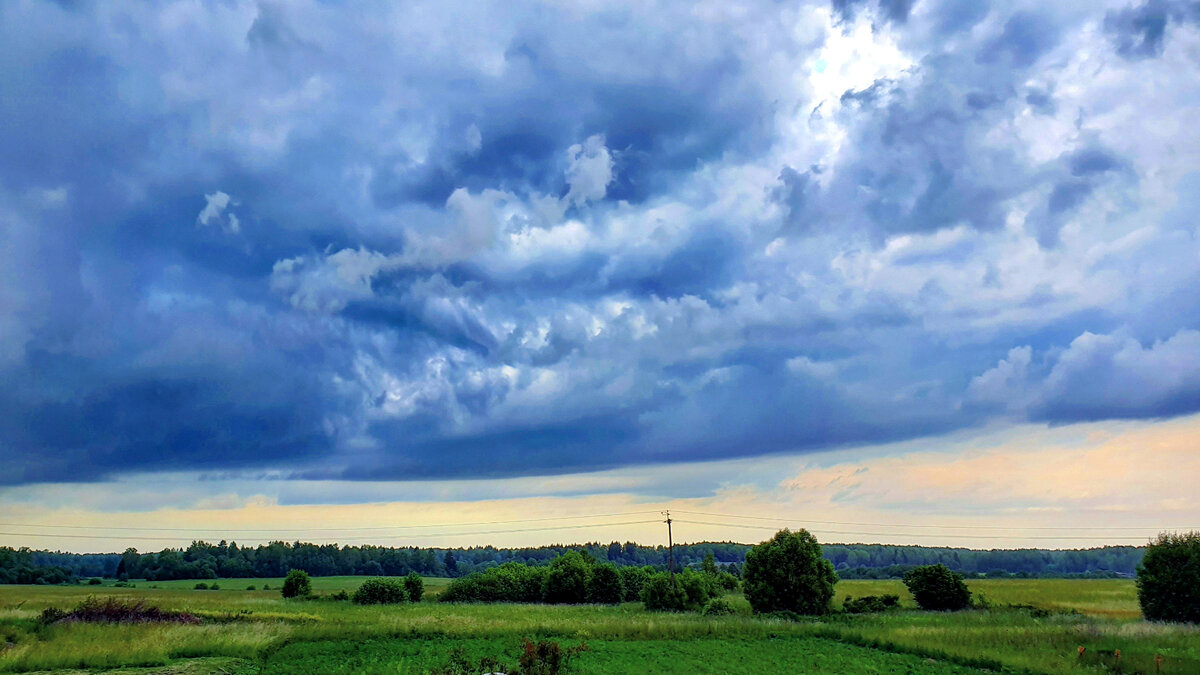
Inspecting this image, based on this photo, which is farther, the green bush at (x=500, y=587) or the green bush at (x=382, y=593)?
the green bush at (x=500, y=587)

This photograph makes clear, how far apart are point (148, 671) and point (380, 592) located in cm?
5934

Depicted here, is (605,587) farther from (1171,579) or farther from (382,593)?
(1171,579)

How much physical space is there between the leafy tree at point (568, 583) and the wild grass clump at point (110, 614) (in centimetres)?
5069

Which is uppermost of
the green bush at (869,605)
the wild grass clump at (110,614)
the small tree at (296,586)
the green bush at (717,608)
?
the wild grass clump at (110,614)

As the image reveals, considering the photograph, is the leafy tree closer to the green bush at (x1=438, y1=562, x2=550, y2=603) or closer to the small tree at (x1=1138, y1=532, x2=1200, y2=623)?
the green bush at (x1=438, y1=562, x2=550, y2=603)

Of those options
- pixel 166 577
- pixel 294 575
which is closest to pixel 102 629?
pixel 294 575

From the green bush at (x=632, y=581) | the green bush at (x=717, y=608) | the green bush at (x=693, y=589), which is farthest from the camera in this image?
the green bush at (x=632, y=581)

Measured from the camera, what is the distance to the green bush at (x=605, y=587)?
93.4m

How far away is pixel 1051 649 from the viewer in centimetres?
3831

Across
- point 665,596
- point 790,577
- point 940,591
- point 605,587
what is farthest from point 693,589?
point 940,591

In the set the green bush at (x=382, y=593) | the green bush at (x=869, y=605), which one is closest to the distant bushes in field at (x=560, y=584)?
the green bush at (x=382, y=593)

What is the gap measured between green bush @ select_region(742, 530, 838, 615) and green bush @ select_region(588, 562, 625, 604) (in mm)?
30583

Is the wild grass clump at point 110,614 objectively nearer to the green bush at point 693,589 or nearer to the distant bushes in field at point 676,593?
the distant bushes in field at point 676,593

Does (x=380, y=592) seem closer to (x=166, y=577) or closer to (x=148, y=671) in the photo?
(x=148, y=671)
